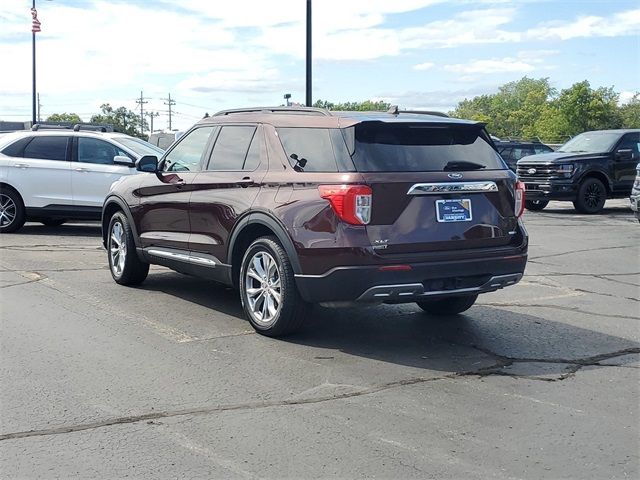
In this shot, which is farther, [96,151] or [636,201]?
[636,201]

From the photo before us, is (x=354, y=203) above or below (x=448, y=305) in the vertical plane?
above

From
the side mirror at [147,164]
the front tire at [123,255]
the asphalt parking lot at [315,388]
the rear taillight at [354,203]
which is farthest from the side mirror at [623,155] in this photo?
the rear taillight at [354,203]

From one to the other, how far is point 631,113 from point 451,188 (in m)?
86.0

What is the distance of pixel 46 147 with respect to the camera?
13375 millimetres

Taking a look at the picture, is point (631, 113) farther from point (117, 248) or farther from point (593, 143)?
point (117, 248)

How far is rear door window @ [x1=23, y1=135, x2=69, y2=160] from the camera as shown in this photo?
13.3 metres

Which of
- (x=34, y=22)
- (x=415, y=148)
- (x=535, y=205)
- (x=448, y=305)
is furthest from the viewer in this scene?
(x=34, y=22)

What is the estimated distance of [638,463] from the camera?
398 cm

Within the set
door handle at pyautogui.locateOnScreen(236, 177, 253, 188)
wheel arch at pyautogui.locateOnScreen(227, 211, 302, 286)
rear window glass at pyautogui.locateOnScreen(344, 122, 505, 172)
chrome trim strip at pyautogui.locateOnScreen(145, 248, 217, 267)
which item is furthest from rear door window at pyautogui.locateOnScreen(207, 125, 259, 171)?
rear window glass at pyautogui.locateOnScreen(344, 122, 505, 172)

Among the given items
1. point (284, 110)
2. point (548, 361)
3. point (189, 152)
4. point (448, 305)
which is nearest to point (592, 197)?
point (448, 305)

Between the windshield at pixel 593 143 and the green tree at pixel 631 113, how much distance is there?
2305 inches

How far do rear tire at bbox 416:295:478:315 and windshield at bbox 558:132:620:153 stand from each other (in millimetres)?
12808

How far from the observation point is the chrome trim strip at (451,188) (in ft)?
18.9

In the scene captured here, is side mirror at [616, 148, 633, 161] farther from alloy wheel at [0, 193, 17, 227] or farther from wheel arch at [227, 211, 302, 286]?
wheel arch at [227, 211, 302, 286]
